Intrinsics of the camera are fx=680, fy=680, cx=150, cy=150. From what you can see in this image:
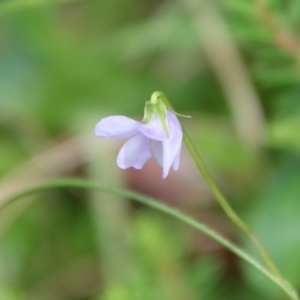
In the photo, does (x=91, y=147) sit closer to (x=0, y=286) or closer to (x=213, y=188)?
(x=0, y=286)

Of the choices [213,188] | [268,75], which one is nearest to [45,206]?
[268,75]

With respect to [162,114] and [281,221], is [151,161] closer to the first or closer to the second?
[281,221]

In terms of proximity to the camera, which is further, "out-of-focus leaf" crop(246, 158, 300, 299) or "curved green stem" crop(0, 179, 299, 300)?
"out-of-focus leaf" crop(246, 158, 300, 299)

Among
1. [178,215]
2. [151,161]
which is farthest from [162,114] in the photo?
[151,161]

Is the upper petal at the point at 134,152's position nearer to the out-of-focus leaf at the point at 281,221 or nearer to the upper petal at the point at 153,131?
the upper petal at the point at 153,131

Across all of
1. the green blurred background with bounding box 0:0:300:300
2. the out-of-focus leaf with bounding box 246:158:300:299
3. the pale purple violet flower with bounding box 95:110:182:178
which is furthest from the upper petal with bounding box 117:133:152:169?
the out-of-focus leaf with bounding box 246:158:300:299

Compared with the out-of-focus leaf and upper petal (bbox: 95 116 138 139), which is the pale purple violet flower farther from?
the out-of-focus leaf

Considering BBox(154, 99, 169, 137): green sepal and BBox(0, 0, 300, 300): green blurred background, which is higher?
BBox(0, 0, 300, 300): green blurred background

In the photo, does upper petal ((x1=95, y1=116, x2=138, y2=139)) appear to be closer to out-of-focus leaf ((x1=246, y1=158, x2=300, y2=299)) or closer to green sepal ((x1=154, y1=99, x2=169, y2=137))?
green sepal ((x1=154, y1=99, x2=169, y2=137))
